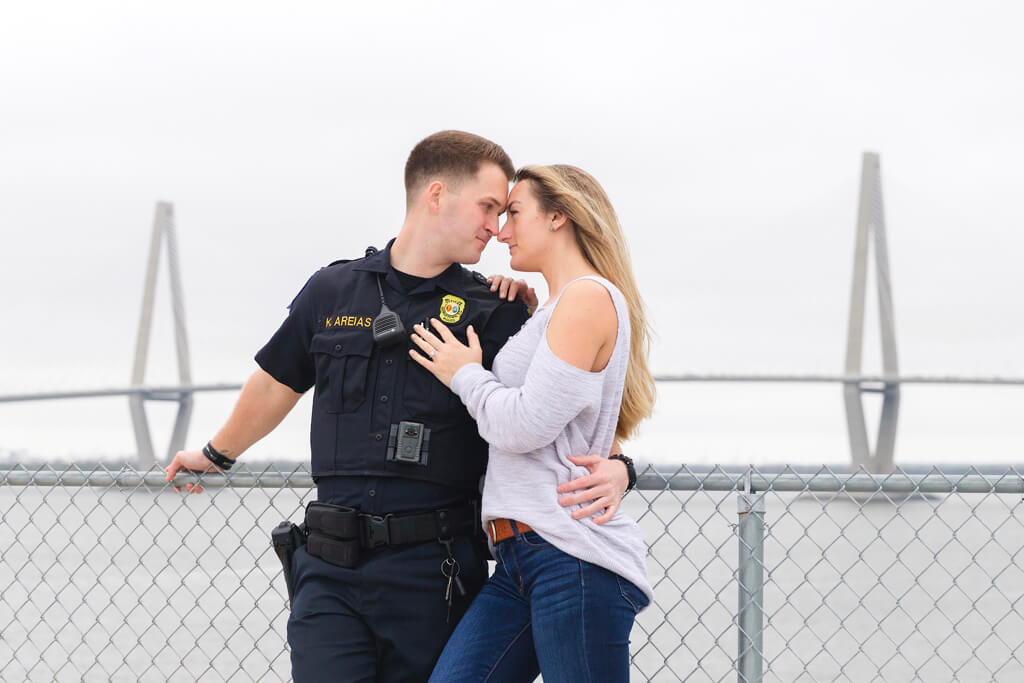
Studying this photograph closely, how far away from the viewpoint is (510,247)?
1.65 meters

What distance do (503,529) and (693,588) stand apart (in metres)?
13.0

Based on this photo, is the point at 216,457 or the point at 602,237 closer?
the point at 602,237

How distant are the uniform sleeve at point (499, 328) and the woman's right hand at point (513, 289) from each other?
0.7 inches

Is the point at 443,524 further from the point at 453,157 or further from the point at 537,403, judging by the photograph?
the point at 453,157

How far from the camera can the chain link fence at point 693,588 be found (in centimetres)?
187

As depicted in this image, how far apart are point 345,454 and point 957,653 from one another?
11210 millimetres

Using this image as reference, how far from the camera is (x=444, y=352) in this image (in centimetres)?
157

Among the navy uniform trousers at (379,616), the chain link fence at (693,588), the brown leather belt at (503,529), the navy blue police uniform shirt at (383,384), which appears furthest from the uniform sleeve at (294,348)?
the brown leather belt at (503,529)

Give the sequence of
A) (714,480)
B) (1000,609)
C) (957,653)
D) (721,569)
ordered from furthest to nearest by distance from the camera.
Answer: (721,569), (1000,609), (957,653), (714,480)

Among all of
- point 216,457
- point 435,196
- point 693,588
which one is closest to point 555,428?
point 435,196

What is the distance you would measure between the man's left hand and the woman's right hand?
353 mm

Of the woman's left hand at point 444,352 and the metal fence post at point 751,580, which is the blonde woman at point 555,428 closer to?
the woman's left hand at point 444,352

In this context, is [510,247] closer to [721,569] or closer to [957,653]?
[957,653]

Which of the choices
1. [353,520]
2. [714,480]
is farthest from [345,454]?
[714,480]
